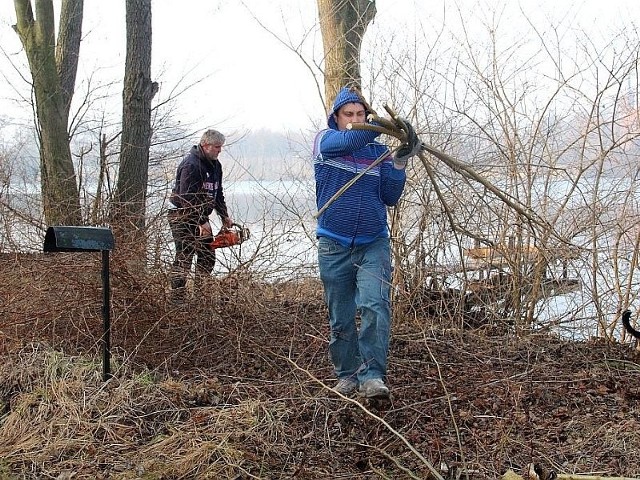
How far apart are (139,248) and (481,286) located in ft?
9.76

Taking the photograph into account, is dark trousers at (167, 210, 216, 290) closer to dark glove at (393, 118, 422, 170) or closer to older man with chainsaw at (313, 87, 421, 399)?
older man with chainsaw at (313, 87, 421, 399)

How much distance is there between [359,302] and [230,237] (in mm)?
1951

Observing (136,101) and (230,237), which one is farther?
(136,101)

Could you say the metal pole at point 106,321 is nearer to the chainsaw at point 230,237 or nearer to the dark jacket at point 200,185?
the chainsaw at point 230,237

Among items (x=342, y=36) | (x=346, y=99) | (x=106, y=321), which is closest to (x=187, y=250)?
(x=106, y=321)

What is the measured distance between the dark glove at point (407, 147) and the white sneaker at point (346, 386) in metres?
1.33

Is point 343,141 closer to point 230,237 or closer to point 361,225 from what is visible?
point 361,225

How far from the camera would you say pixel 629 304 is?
6.35 m

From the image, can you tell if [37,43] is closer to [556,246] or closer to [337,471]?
[556,246]

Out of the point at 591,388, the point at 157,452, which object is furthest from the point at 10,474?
the point at 591,388

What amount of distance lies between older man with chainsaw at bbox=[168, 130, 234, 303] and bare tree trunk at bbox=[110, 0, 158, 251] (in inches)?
49.1

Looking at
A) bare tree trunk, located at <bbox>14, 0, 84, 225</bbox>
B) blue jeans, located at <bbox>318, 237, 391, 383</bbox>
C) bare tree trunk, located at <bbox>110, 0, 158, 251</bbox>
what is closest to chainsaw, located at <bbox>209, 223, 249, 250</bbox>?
blue jeans, located at <bbox>318, 237, 391, 383</bbox>

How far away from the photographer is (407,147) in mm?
4289

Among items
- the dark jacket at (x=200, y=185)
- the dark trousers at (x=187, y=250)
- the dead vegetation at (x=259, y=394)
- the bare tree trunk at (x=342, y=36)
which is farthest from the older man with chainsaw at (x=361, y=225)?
the bare tree trunk at (x=342, y=36)
